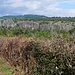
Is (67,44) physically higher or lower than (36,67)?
higher

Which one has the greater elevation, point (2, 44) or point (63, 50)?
point (63, 50)

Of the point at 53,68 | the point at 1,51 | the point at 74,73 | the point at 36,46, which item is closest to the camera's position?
the point at 74,73

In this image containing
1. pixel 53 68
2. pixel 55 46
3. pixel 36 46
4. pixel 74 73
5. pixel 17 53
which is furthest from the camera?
pixel 17 53

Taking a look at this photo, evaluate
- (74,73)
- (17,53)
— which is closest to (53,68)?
(74,73)

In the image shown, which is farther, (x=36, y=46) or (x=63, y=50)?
(x=36, y=46)

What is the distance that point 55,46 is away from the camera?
971 cm

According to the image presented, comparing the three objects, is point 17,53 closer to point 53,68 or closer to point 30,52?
point 30,52

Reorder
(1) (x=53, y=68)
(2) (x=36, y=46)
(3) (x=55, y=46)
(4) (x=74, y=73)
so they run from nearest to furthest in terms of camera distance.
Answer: (4) (x=74, y=73), (1) (x=53, y=68), (3) (x=55, y=46), (2) (x=36, y=46)

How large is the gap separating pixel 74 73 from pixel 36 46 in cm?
284

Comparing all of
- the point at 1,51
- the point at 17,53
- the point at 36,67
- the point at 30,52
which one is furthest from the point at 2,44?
the point at 36,67

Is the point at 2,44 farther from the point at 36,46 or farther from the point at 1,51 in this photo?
the point at 36,46

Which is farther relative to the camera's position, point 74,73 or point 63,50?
point 63,50

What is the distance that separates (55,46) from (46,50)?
A: 0.40m

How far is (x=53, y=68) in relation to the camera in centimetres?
909
